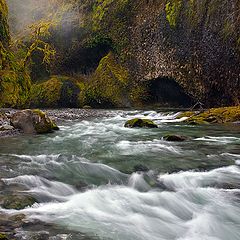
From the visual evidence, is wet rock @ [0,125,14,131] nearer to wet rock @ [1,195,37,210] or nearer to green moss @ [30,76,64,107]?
wet rock @ [1,195,37,210]

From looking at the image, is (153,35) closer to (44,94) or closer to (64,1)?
(44,94)

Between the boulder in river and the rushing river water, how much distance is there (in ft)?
5.48

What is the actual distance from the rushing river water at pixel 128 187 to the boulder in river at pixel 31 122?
167cm

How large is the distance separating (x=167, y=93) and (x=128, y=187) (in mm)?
17960

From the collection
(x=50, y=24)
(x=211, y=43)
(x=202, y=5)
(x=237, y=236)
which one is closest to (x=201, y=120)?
(x=211, y=43)

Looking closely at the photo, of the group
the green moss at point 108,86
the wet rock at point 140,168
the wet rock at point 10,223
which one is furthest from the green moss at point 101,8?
the wet rock at point 10,223

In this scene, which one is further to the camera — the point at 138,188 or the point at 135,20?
the point at 135,20

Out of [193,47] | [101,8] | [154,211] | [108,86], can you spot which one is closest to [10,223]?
[154,211]

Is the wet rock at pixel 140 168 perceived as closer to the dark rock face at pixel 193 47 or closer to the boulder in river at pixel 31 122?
the boulder in river at pixel 31 122

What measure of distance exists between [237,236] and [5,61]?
14143 mm

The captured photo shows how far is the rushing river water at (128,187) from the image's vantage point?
4348 millimetres

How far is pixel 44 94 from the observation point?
83.6ft

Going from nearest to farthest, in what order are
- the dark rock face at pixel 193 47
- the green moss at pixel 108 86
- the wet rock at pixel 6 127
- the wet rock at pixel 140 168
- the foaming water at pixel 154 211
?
the foaming water at pixel 154 211, the wet rock at pixel 140 168, the wet rock at pixel 6 127, the dark rock face at pixel 193 47, the green moss at pixel 108 86

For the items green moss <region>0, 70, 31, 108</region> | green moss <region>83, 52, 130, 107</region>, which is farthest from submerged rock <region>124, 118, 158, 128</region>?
green moss <region>83, 52, 130, 107</region>
